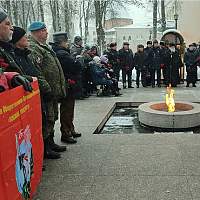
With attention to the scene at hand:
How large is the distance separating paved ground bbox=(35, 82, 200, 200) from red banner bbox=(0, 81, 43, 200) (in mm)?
686

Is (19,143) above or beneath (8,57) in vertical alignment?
beneath

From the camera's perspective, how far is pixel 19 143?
A: 10.5 feet

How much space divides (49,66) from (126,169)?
183 centimetres

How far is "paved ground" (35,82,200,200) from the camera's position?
13.6 ft

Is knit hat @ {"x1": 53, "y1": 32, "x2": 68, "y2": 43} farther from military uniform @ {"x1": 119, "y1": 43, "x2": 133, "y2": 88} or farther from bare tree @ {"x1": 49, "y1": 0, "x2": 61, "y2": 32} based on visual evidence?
bare tree @ {"x1": 49, "y1": 0, "x2": 61, "y2": 32}

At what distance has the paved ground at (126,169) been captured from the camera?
415 cm

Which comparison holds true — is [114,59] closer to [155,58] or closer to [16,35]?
[155,58]

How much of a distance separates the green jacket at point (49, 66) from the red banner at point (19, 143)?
1.47m

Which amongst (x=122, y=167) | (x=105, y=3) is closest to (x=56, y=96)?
(x=122, y=167)

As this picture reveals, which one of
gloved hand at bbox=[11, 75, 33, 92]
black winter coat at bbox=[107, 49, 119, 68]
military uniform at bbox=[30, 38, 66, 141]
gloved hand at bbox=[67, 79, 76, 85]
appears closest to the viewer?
gloved hand at bbox=[11, 75, 33, 92]

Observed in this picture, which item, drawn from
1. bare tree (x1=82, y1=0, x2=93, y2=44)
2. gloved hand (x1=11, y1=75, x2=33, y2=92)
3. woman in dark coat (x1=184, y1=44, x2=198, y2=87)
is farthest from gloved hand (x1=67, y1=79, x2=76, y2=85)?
bare tree (x1=82, y1=0, x2=93, y2=44)

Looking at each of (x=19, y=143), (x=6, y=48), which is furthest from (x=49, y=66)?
(x=19, y=143)

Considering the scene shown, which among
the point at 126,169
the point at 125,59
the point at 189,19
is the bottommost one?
the point at 126,169

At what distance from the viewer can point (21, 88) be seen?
10.8ft
